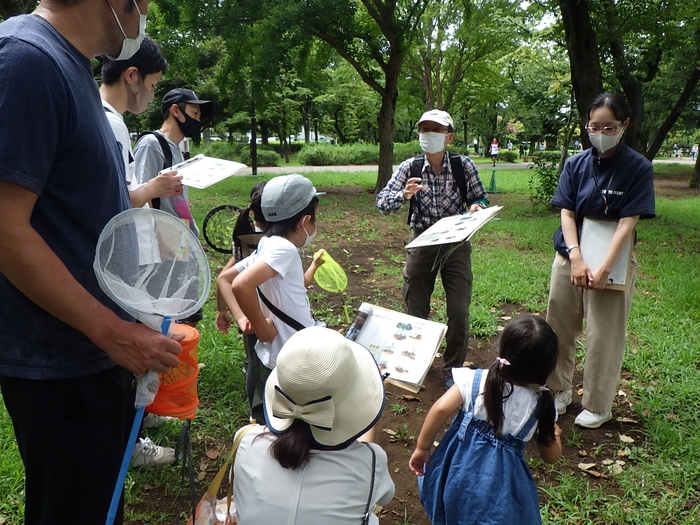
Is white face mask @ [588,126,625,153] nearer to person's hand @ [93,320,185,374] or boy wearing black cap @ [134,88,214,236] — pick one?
boy wearing black cap @ [134,88,214,236]

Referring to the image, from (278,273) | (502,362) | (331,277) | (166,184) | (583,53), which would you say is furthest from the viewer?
(583,53)

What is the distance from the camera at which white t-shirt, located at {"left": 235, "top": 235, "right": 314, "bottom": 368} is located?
2266mm

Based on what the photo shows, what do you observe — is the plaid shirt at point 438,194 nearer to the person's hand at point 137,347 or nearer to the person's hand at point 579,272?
the person's hand at point 579,272

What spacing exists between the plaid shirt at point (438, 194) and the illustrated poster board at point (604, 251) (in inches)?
30.1

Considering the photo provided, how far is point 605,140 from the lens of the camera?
113 inches

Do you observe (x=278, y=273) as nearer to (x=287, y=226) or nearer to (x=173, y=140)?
(x=287, y=226)

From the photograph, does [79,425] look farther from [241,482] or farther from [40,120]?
[40,120]

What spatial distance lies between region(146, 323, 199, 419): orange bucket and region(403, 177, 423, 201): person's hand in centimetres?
158

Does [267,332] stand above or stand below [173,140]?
below

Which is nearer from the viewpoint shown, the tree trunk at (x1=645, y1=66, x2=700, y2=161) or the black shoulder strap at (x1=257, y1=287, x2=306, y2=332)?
the black shoulder strap at (x1=257, y1=287, x2=306, y2=332)

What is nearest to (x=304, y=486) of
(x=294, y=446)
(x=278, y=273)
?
(x=294, y=446)

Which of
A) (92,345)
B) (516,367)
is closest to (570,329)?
(516,367)

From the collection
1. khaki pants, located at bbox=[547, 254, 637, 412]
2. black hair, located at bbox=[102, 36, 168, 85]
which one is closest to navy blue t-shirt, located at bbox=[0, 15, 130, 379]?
black hair, located at bbox=[102, 36, 168, 85]

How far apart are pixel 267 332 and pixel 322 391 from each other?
0.96m
